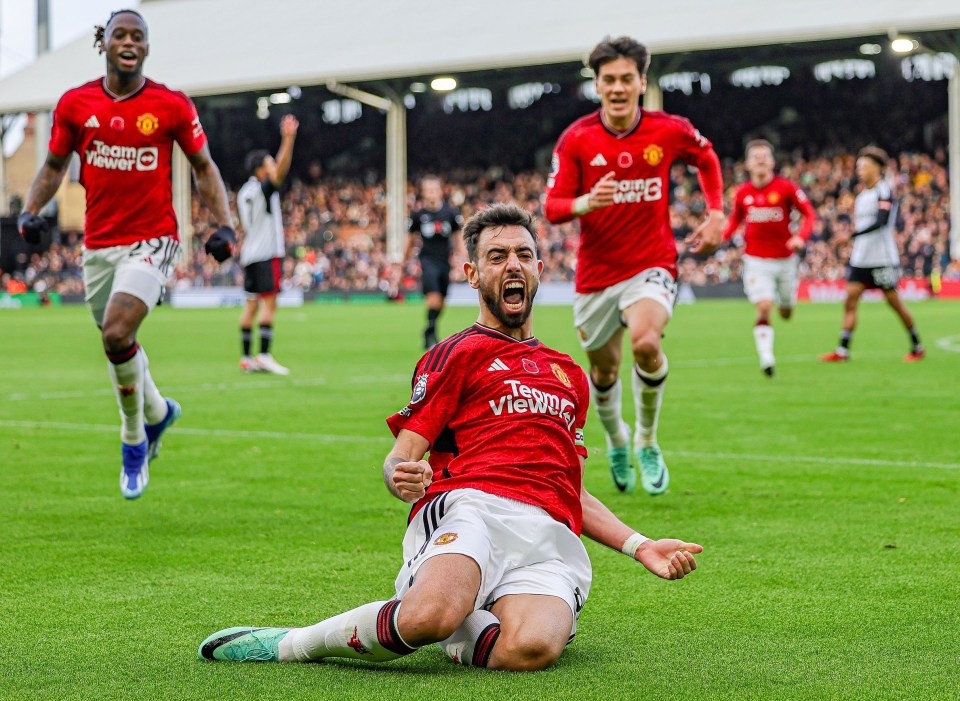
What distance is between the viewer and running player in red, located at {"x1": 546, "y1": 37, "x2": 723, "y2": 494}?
25.3 ft

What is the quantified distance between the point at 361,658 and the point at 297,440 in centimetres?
573

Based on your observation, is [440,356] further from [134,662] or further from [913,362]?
[913,362]

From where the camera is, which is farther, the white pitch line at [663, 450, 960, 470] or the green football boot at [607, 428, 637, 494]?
the white pitch line at [663, 450, 960, 470]

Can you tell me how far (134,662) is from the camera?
400 cm

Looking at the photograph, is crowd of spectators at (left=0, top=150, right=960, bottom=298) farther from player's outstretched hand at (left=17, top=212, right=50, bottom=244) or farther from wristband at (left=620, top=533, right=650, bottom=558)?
wristband at (left=620, top=533, right=650, bottom=558)

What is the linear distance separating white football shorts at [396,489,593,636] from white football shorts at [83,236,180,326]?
12.0ft

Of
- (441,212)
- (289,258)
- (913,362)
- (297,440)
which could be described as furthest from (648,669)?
(289,258)

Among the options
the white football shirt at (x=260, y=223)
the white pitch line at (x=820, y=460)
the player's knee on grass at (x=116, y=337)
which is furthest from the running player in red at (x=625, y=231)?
the white football shirt at (x=260, y=223)

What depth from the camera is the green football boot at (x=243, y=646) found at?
3986 mm

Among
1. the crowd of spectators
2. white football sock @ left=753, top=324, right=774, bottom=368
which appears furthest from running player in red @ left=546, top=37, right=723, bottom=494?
the crowd of spectators

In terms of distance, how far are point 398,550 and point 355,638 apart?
191 cm

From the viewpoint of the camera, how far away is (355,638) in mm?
3879

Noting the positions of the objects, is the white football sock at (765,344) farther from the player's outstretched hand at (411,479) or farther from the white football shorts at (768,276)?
the player's outstretched hand at (411,479)

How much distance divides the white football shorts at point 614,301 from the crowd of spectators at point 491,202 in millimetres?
26889
